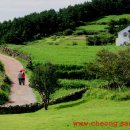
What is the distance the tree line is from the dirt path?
4469cm

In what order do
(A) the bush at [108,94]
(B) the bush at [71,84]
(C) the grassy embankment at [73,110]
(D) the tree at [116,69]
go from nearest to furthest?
(C) the grassy embankment at [73,110]
(A) the bush at [108,94]
(D) the tree at [116,69]
(B) the bush at [71,84]

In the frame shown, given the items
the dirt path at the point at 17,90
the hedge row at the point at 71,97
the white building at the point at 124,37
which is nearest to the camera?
the hedge row at the point at 71,97

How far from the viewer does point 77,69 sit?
235 ft

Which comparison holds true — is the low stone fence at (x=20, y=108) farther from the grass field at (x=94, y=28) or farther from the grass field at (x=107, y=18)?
the grass field at (x=107, y=18)

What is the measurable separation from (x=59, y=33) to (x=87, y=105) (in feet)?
331

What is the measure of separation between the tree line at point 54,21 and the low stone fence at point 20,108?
249 feet

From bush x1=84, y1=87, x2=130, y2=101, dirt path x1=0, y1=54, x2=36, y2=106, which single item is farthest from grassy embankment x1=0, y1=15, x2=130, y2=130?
dirt path x1=0, y1=54, x2=36, y2=106

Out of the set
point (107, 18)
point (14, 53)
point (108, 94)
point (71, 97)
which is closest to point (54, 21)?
point (107, 18)

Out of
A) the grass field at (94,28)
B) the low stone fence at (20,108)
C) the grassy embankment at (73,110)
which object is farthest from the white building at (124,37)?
the low stone fence at (20,108)

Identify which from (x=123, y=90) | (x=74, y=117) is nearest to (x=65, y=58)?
(x=123, y=90)

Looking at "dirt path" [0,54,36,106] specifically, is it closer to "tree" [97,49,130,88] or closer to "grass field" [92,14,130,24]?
"tree" [97,49,130,88]

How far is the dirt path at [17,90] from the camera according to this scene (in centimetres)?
5403

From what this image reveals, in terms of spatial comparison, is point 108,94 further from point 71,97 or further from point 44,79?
point 71,97

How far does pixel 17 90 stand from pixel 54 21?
320 ft
